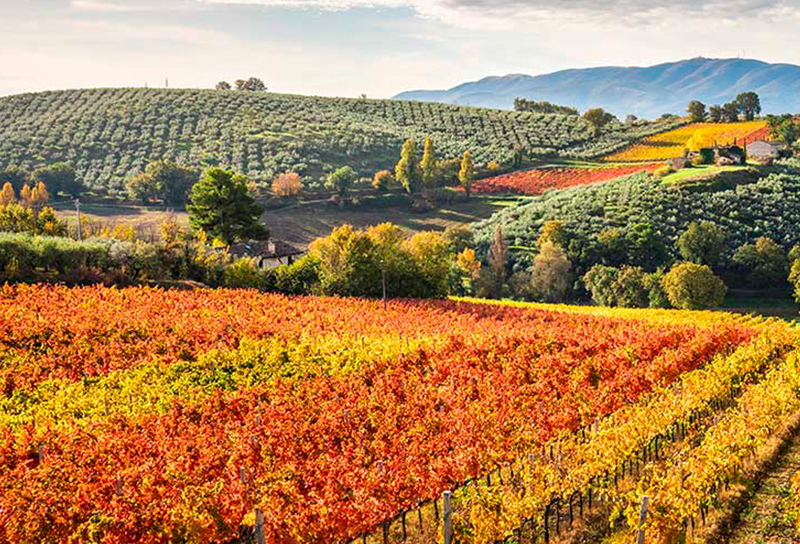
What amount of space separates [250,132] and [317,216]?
37573 mm

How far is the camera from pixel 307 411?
21.5 metres

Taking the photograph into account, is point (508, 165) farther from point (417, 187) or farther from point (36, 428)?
point (36, 428)

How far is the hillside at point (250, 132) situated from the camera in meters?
109

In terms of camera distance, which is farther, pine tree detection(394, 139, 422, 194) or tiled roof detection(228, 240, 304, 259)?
pine tree detection(394, 139, 422, 194)

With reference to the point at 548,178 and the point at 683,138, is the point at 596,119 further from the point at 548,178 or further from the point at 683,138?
the point at 548,178

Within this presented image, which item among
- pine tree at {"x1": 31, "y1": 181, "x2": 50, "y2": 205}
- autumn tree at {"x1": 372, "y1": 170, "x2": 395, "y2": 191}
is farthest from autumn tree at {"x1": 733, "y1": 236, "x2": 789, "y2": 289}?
pine tree at {"x1": 31, "y1": 181, "x2": 50, "y2": 205}

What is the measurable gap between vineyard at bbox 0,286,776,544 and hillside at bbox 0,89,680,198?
240 feet

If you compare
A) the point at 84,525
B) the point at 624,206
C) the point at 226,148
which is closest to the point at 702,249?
the point at 624,206

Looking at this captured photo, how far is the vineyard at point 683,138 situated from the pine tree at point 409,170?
3420 cm

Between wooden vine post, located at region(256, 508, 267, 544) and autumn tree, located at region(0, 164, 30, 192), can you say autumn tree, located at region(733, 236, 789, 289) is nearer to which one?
wooden vine post, located at region(256, 508, 267, 544)

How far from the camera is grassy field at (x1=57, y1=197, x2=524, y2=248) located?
278 ft

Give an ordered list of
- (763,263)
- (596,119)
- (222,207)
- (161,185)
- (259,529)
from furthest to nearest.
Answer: (596,119)
(161,185)
(763,263)
(222,207)
(259,529)

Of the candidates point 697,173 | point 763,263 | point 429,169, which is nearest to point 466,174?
point 429,169

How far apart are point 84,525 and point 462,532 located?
7.40m
